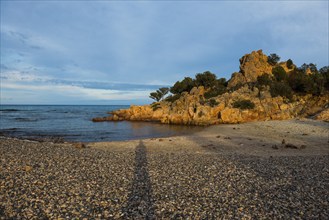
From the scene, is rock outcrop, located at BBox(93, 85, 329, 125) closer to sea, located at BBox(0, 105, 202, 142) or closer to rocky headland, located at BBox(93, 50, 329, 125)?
rocky headland, located at BBox(93, 50, 329, 125)

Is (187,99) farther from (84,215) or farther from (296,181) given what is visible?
(84,215)

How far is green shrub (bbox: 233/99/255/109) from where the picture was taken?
5759cm

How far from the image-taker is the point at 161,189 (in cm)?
1130

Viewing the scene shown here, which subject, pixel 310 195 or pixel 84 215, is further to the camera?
pixel 310 195

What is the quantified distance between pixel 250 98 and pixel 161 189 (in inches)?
2108

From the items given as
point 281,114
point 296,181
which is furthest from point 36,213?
point 281,114

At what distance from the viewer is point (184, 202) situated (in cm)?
969

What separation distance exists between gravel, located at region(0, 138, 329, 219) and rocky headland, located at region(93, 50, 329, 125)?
40364mm

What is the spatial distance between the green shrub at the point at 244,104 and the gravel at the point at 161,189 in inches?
1615

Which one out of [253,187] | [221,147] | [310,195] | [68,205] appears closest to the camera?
[68,205]

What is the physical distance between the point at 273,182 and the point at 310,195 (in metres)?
2.09

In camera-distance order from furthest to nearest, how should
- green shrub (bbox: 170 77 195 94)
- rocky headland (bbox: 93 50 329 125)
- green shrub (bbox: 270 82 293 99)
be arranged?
1. green shrub (bbox: 170 77 195 94)
2. green shrub (bbox: 270 82 293 99)
3. rocky headland (bbox: 93 50 329 125)

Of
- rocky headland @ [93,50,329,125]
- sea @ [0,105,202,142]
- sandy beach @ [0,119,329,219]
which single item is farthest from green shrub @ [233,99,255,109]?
sandy beach @ [0,119,329,219]

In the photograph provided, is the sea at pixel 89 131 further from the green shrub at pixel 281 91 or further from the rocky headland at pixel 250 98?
the green shrub at pixel 281 91
